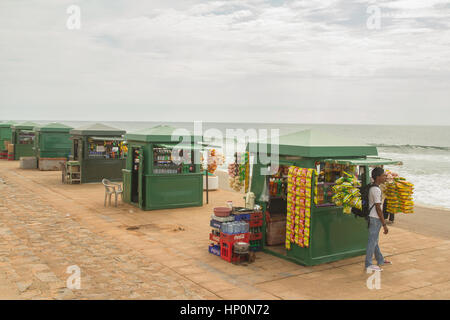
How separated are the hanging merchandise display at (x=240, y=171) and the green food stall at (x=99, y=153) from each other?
914 centimetres

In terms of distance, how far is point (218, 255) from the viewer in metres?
7.79

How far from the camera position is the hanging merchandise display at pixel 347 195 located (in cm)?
675

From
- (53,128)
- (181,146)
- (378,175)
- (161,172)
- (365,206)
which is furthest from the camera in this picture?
(53,128)

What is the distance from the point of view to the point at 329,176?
781 cm

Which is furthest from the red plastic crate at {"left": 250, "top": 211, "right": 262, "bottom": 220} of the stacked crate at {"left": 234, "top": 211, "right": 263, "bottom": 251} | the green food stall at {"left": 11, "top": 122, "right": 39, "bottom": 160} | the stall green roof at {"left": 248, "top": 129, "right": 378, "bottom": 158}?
the green food stall at {"left": 11, "top": 122, "right": 39, "bottom": 160}

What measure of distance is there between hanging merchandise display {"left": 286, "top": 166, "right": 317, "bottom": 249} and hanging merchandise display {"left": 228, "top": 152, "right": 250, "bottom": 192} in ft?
5.07

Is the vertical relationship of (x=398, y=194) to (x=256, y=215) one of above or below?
above

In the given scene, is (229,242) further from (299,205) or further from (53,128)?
(53,128)

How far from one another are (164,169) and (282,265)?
6111 mm

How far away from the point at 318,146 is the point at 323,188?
83 centimetres

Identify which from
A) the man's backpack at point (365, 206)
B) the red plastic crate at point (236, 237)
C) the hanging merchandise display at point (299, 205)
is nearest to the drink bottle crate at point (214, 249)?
the red plastic crate at point (236, 237)

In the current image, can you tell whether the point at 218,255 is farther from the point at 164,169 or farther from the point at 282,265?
the point at 164,169

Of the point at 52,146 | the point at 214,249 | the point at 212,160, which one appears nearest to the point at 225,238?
the point at 214,249

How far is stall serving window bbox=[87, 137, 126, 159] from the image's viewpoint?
17.2 meters
